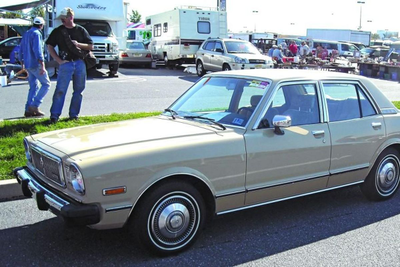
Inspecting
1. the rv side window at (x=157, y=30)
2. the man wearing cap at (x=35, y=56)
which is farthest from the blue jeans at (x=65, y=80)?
the rv side window at (x=157, y=30)

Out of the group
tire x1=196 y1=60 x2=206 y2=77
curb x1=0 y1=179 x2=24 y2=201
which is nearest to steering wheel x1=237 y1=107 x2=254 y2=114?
curb x1=0 y1=179 x2=24 y2=201

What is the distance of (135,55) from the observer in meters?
23.7

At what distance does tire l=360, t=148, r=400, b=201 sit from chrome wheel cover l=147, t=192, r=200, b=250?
7.64 feet

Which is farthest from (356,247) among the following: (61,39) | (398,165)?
(61,39)

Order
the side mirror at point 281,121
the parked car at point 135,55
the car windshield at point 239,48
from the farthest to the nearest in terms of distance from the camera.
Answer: the parked car at point 135,55
the car windshield at point 239,48
the side mirror at point 281,121

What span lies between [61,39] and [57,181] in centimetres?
427

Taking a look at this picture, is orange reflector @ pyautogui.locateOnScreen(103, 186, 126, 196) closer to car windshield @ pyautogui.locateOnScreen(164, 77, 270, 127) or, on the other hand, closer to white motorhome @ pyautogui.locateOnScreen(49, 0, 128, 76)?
car windshield @ pyautogui.locateOnScreen(164, 77, 270, 127)

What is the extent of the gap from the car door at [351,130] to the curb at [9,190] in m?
3.51

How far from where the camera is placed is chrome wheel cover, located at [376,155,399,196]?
4.99m

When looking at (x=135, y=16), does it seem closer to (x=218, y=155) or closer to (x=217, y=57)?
(x=217, y=57)

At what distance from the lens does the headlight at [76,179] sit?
10.6 ft

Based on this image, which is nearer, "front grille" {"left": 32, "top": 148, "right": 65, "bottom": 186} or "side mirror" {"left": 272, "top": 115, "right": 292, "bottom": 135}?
"front grille" {"left": 32, "top": 148, "right": 65, "bottom": 186}

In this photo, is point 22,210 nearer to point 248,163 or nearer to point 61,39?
point 248,163

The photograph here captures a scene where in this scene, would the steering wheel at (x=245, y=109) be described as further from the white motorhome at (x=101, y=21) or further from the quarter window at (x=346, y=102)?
the white motorhome at (x=101, y=21)
